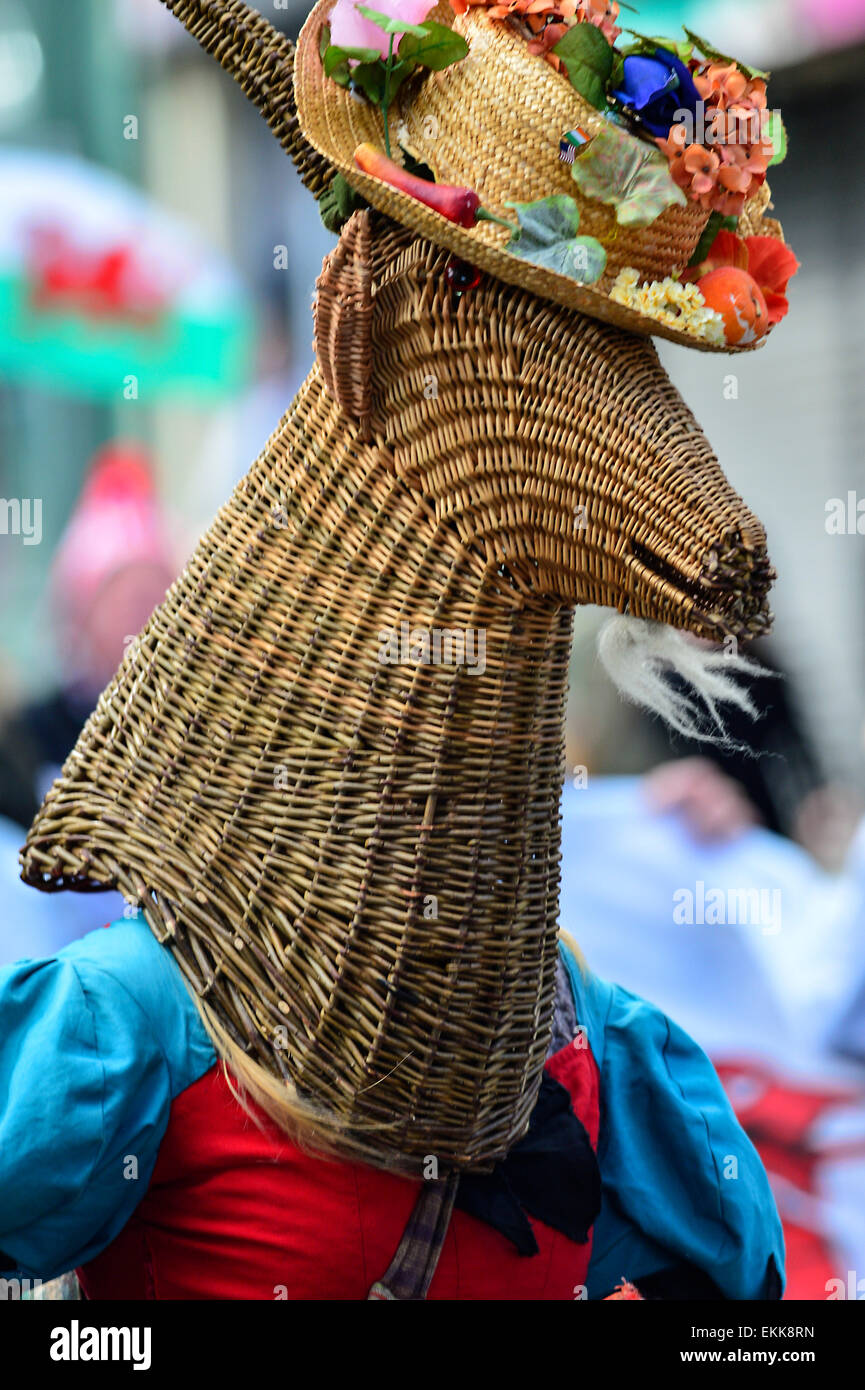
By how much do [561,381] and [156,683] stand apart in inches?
16.9

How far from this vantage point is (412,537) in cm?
106

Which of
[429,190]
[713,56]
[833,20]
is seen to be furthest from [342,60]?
[833,20]

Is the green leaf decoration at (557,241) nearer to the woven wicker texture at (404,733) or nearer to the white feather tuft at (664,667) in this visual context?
the woven wicker texture at (404,733)

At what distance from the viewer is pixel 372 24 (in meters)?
1.01

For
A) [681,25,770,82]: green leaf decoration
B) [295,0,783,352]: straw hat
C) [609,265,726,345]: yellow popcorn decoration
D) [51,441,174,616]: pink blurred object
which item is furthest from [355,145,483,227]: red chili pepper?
[51,441,174,616]: pink blurred object

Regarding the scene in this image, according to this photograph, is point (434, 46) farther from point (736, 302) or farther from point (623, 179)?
point (736, 302)

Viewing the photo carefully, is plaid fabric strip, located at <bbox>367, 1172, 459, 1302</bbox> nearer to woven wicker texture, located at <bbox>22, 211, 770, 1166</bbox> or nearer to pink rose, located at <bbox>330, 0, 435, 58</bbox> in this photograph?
woven wicker texture, located at <bbox>22, 211, 770, 1166</bbox>

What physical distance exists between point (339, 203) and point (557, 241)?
204 millimetres

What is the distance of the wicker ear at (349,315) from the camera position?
1.02 meters

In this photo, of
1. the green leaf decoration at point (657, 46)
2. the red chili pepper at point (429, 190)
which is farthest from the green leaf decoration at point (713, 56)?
the red chili pepper at point (429, 190)

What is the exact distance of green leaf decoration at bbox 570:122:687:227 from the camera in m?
0.96

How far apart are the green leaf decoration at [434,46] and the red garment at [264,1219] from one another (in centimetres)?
77
